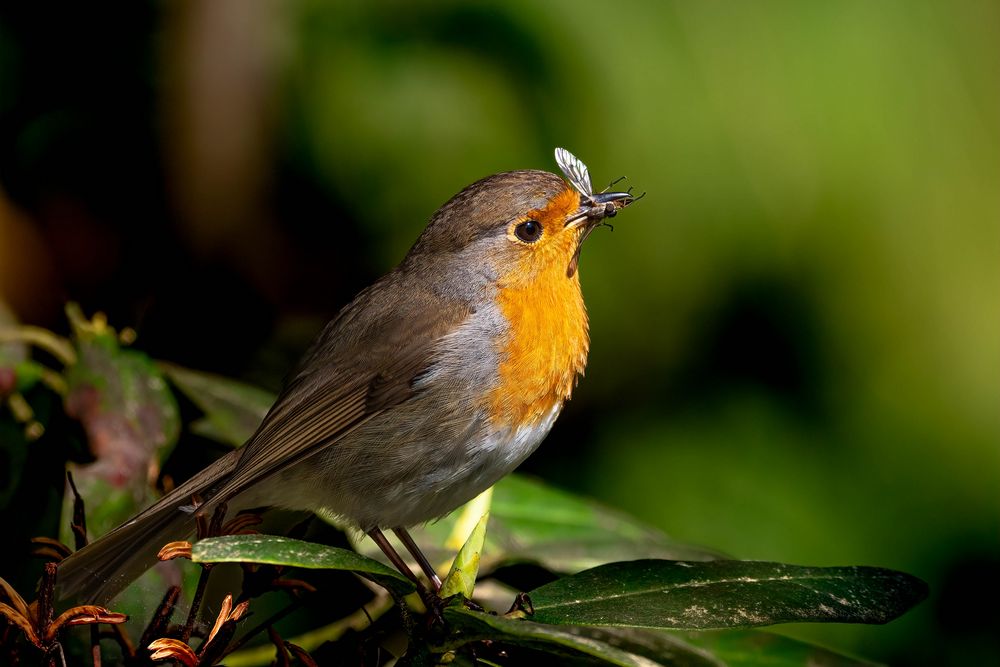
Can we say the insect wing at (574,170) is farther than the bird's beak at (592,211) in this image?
No

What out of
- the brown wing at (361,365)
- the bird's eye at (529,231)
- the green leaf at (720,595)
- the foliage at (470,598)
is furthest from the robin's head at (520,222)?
the green leaf at (720,595)

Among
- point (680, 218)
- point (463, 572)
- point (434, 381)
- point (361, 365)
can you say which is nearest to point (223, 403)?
point (361, 365)

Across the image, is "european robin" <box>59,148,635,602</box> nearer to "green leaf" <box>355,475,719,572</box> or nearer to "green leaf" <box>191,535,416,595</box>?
"green leaf" <box>355,475,719,572</box>

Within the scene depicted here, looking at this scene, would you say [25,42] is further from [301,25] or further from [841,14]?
[841,14]

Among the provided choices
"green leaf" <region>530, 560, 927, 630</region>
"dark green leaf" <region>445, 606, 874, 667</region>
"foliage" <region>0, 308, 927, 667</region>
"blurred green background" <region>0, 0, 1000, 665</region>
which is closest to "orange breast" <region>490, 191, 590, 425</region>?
"foliage" <region>0, 308, 927, 667</region>

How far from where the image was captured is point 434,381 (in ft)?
6.81

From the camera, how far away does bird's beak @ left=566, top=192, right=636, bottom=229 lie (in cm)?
212

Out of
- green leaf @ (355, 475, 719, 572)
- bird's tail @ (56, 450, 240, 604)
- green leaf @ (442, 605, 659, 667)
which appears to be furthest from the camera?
green leaf @ (355, 475, 719, 572)

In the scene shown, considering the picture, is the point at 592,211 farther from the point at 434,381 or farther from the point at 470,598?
the point at 470,598

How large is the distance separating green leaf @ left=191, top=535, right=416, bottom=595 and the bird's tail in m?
0.47

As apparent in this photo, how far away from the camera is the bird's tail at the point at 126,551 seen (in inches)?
67.4

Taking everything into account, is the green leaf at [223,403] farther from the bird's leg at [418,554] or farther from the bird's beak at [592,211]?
the bird's beak at [592,211]

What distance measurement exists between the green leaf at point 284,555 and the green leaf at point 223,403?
960 millimetres

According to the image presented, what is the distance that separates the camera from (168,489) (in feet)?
6.95
